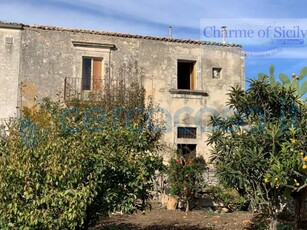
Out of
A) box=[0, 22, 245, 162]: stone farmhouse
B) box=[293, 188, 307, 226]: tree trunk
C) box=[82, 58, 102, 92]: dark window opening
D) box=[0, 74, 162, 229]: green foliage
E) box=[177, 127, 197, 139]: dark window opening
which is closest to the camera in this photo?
box=[0, 74, 162, 229]: green foliage

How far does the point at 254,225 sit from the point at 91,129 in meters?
4.63

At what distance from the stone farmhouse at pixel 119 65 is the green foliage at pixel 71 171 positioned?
31.7 ft

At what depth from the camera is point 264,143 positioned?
6699 millimetres

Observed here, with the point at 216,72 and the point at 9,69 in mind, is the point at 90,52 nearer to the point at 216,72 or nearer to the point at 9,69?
the point at 9,69

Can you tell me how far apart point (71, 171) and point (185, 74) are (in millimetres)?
13863

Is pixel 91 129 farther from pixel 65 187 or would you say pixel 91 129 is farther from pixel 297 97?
pixel 297 97

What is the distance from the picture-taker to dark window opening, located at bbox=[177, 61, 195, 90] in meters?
18.7

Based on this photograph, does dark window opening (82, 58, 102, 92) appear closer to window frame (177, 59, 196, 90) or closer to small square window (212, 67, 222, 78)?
window frame (177, 59, 196, 90)

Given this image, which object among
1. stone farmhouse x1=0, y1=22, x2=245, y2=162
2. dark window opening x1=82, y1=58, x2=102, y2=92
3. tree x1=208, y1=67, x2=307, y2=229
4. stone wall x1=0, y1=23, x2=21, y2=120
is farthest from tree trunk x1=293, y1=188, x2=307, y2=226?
stone wall x1=0, y1=23, x2=21, y2=120

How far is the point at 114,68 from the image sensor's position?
56.5 ft

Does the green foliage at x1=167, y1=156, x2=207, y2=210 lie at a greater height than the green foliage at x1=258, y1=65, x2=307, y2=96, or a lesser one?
lesser

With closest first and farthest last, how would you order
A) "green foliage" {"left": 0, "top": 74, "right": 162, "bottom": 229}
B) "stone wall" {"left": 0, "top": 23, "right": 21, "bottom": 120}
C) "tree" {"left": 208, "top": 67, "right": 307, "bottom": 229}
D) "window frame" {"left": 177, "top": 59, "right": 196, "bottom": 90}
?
"green foliage" {"left": 0, "top": 74, "right": 162, "bottom": 229}
"tree" {"left": 208, "top": 67, "right": 307, "bottom": 229}
"stone wall" {"left": 0, "top": 23, "right": 21, "bottom": 120}
"window frame" {"left": 177, "top": 59, "right": 196, "bottom": 90}

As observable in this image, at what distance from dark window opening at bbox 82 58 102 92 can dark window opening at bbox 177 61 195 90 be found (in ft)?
12.3

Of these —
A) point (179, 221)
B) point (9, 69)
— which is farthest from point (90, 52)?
point (179, 221)
